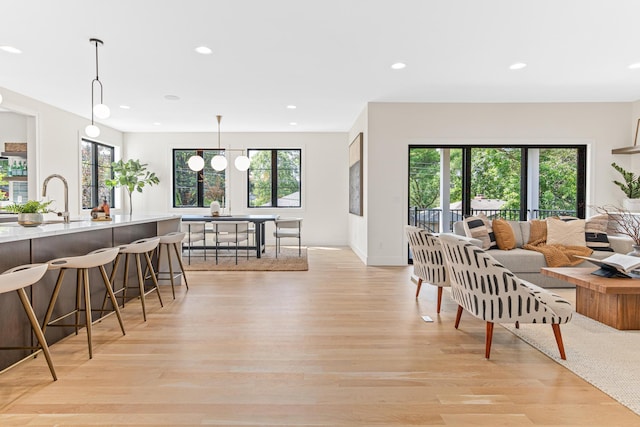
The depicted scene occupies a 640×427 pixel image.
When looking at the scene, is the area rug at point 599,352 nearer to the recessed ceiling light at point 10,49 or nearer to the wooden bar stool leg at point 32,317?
the wooden bar stool leg at point 32,317

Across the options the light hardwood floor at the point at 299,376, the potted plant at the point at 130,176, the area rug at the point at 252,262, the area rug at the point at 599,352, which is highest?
the potted plant at the point at 130,176

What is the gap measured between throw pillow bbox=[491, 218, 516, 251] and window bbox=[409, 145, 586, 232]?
1575 millimetres

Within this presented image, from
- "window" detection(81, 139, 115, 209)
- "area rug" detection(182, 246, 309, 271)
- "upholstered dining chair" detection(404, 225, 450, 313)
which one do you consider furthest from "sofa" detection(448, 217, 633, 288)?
"window" detection(81, 139, 115, 209)

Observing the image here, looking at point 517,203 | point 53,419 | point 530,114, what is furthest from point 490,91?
point 53,419

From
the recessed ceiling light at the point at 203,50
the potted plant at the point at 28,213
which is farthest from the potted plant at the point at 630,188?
the potted plant at the point at 28,213

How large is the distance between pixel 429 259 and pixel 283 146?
18.8 ft

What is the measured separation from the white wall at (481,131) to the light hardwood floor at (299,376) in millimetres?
2869

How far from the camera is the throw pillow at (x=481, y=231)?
15.3ft

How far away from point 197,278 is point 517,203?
5496mm

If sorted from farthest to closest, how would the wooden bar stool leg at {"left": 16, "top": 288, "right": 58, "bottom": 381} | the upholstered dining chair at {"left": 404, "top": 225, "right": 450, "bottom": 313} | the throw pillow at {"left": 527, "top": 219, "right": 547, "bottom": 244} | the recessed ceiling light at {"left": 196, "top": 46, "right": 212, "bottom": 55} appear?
1. the throw pillow at {"left": 527, "top": 219, "right": 547, "bottom": 244}
2. the recessed ceiling light at {"left": 196, "top": 46, "right": 212, "bottom": 55}
3. the upholstered dining chair at {"left": 404, "top": 225, "right": 450, "bottom": 313}
4. the wooden bar stool leg at {"left": 16, "top": 288, "right": 58, "bottom": 381}

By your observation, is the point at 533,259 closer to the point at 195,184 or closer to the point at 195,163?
the point at 195,163

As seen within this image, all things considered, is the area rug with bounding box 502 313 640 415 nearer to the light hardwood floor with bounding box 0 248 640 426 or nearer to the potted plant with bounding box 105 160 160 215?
the light hardwood floor with bounding box 0 248 640 426

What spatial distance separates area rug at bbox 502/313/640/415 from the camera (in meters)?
2.11

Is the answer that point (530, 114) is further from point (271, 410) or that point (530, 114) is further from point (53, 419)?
point (53, 419)
